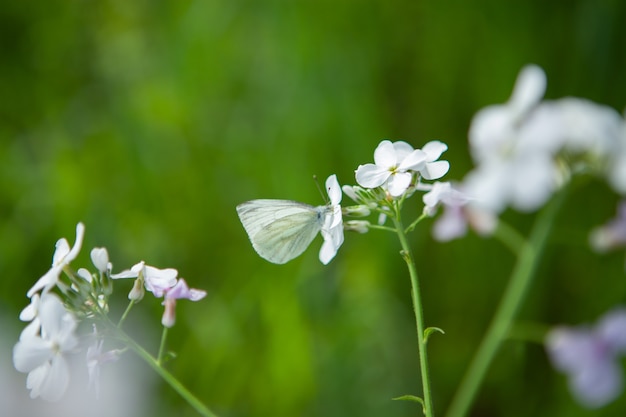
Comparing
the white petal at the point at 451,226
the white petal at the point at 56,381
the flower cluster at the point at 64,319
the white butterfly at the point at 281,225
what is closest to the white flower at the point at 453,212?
the white petal at the point at 451,226

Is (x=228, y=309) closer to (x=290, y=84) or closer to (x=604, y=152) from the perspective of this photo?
(x=290, y=84)

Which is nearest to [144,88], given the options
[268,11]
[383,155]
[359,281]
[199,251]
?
[268,11]

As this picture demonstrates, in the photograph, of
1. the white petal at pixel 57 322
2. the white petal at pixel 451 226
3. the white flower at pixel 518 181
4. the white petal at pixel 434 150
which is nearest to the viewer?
the white petal at pixel 57 322

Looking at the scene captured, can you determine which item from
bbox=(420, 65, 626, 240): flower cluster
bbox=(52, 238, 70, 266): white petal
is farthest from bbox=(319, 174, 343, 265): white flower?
bbox=(420, 65, 626, 240): flower cluster

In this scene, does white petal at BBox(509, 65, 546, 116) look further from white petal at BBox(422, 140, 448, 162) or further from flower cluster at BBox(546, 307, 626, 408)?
white petal at BBox(422, 140, 448, 162)

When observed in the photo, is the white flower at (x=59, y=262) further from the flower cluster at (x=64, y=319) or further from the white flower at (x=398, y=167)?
the white flower at (x=398, y=167)
